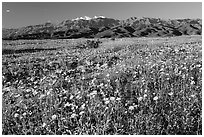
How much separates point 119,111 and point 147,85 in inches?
70.3

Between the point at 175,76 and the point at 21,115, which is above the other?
the point at 175,76

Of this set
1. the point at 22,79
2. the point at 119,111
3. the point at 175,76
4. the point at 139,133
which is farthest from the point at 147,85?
the point at 22,79

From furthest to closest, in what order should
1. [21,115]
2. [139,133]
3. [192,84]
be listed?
[192,84]
[21,115]
[139,133]

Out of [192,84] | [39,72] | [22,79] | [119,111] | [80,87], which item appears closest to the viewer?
[119,111]

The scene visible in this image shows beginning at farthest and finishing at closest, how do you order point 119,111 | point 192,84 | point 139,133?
point 192,84 < point 119,111 < point 139,133

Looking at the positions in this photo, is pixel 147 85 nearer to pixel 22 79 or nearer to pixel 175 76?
pixel 175 76

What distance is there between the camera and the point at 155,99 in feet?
21.5

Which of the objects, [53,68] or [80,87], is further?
[53,68]

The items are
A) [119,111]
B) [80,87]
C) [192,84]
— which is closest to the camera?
[119,111]

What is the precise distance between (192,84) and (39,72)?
5160 millimetres

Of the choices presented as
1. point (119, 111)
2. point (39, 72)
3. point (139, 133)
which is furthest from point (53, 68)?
point (139, 133)

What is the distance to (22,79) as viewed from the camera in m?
9.44

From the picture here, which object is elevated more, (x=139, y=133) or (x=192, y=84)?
(x=192, y=84)

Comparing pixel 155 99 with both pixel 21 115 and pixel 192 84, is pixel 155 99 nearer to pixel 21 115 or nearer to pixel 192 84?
pixel 192 84
